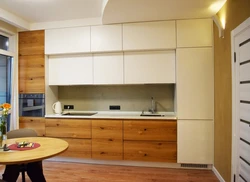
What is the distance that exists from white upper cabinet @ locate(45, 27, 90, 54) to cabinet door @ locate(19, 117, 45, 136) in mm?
1306

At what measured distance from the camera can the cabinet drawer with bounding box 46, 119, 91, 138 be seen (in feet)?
10.7

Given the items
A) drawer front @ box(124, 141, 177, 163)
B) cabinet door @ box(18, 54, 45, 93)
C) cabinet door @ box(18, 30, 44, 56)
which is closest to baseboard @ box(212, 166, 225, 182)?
drawer front @ box(124, 141, 177, 163)

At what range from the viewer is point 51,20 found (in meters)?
3.39

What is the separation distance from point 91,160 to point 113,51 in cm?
202

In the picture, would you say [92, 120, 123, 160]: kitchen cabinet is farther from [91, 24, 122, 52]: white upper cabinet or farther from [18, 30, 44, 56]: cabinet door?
[18, 30, 44, 56]: cabinet door

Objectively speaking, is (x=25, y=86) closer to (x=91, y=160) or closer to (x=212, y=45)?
(x=91, y=160)

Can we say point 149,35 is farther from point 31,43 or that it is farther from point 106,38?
point 31,43

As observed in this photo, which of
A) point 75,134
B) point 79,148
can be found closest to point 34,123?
point 75,134

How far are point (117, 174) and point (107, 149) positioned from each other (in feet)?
1.51

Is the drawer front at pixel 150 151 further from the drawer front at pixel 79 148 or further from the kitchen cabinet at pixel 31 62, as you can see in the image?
the kitchen cabinet at pixel 31 62

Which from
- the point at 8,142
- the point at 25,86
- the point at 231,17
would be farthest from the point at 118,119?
the point at 231,17

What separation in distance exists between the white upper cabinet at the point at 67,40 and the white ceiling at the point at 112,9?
0.81 ft

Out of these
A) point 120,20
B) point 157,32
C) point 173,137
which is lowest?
point 173,137

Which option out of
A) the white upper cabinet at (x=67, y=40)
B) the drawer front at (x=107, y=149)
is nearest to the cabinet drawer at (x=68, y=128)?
the drawer front at (x=107, y=149)
